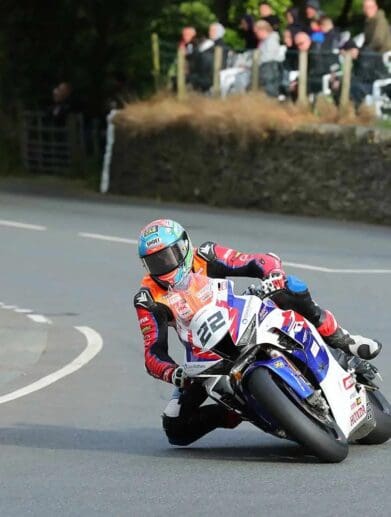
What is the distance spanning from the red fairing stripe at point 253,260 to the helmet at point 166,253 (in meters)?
0.48

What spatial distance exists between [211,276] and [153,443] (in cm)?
108

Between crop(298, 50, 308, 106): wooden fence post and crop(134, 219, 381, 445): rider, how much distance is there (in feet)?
57.4

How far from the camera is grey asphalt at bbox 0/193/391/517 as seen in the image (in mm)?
7340

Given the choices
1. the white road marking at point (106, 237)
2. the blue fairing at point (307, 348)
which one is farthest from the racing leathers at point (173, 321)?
the white road marking at point (106, 237)

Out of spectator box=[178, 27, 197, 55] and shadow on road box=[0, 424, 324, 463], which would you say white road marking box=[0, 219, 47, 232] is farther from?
shadow on road box=[0, 424, 324, 463]

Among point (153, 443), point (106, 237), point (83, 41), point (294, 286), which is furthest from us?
point (83, 41)

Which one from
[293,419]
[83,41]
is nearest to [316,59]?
[83,41]

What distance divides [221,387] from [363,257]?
12689 millimetres

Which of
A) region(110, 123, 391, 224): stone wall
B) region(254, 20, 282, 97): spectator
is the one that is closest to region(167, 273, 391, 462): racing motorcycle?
region(110, 123, 391, 224): stone wall

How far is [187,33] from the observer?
28.9 meters

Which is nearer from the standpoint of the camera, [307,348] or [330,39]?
[307,348]

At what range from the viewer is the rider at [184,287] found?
842 cm

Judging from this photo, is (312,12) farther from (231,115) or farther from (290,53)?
(231,115)

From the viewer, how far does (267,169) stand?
91.2 feet
